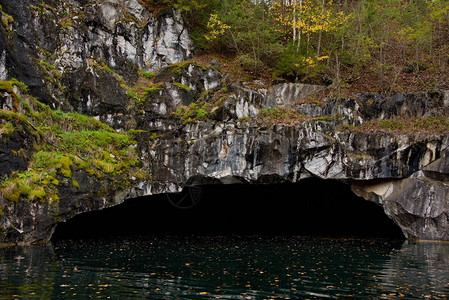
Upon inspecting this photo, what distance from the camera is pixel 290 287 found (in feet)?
27.0

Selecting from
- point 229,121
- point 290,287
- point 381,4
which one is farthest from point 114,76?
point 381,4

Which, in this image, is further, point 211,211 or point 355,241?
point 211,211

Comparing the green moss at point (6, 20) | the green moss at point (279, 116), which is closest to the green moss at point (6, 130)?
the green moss at point (6, 20)

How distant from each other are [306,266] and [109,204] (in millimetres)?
10018

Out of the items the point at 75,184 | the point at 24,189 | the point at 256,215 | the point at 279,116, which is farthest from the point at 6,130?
the point at 256,215

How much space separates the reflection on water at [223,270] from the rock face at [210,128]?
113 inches

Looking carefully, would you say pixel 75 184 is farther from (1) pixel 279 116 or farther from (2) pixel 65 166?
(1) pixel 279 116

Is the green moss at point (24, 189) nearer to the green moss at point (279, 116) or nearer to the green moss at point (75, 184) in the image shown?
the green moss at point (75, 184)

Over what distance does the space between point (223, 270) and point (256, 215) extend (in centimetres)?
1721

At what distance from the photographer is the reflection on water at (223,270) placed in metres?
7.76

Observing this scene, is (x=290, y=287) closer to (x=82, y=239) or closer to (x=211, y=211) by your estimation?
(x=82, y=239)

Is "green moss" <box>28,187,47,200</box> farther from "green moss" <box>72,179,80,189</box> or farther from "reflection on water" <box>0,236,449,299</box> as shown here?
"reflection on water" <box>0,236,449,299</box>

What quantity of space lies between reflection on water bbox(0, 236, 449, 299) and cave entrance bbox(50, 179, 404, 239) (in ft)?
17.5

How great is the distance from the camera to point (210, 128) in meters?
18.7
